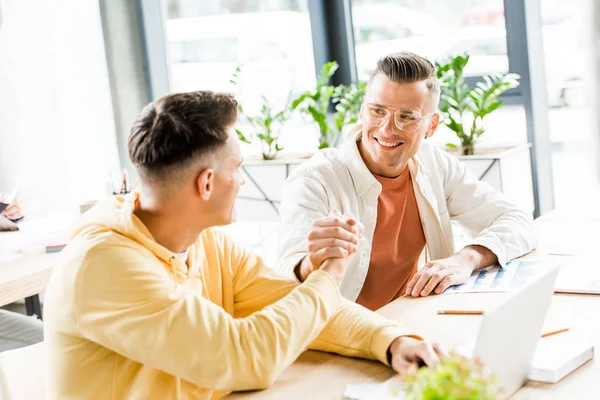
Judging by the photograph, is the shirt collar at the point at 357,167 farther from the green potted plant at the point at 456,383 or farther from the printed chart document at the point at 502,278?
the green potted plant at the point at 456,383

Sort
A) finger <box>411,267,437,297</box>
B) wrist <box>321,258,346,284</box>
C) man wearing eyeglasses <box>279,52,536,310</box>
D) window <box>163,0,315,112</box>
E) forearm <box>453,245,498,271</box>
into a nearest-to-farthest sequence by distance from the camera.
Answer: wrist <box>321,258,346,284</box> < finger <box>411,267,437,297</box> < forearm <box>453,245,498,271</box> < man wearing eyeglasses <box>279,52,536,310</box> < window <box>163,0,315,112</box>

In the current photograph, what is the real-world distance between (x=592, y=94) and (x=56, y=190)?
2.90m

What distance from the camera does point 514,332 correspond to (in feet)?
3.97

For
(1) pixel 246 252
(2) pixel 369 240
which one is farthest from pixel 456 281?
(1) pixel 246 252

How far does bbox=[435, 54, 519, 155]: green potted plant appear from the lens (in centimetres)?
373

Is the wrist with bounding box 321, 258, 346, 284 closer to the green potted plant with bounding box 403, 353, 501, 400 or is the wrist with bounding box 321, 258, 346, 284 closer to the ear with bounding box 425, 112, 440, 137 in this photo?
the green potted plant with bounding box 403, 353, 501, 400

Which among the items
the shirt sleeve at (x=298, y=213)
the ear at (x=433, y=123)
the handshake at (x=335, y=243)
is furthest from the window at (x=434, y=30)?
the handshake at (x=335, y=243)

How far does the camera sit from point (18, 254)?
9.09 feet

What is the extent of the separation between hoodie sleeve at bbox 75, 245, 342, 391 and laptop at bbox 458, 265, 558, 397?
0.37m

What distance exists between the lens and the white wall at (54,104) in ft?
14.8

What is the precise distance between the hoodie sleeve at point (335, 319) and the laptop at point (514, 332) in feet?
0.82

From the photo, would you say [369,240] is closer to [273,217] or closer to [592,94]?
[592,94]

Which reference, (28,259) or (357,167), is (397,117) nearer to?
(357,167)

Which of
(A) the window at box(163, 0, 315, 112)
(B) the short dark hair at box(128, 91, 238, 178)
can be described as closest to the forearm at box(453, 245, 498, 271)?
(B) the short dark hair at box(128, 91, 238, 178)
